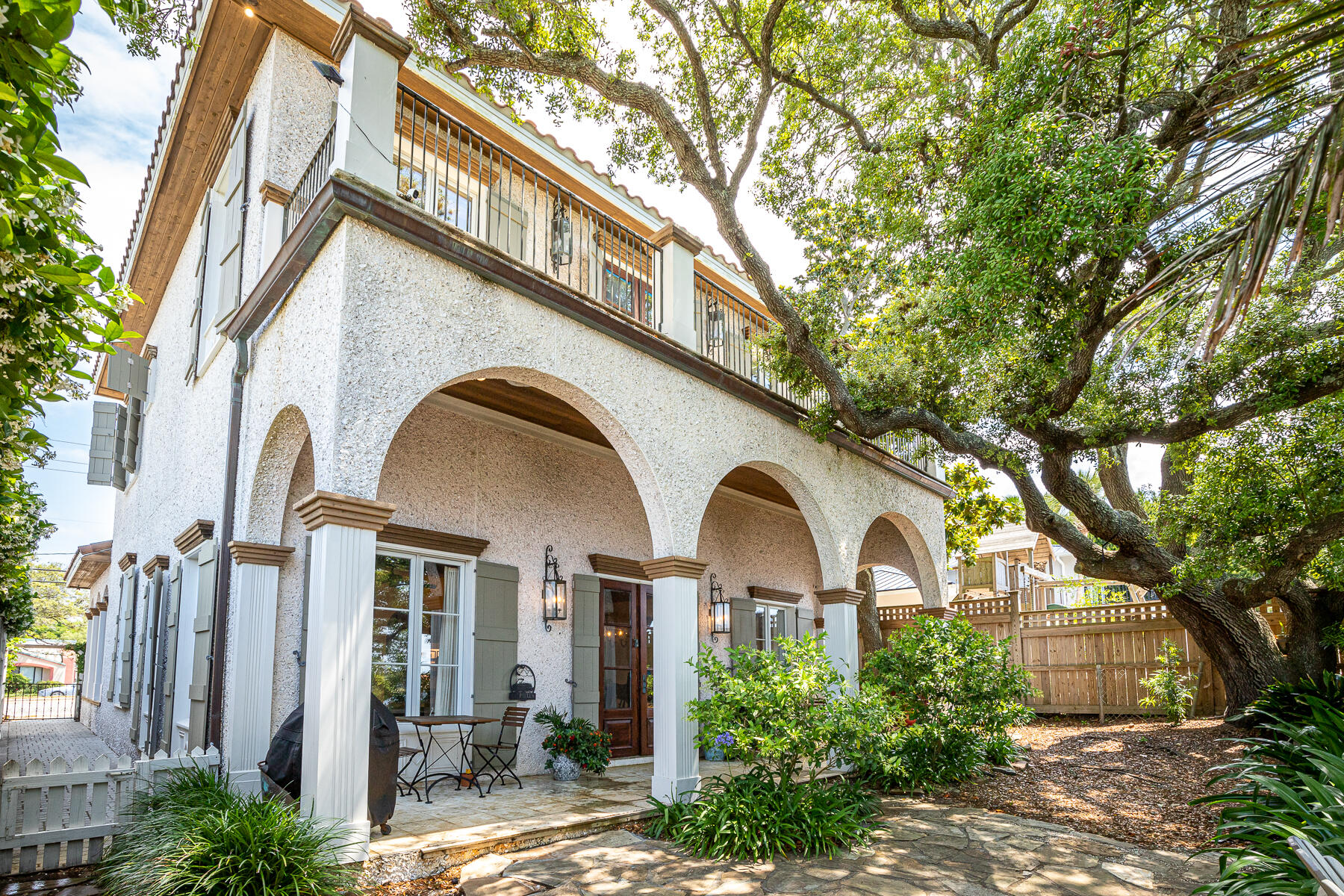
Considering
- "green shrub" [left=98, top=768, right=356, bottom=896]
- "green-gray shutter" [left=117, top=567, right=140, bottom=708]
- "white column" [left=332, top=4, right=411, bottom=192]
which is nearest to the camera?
"green shrub" [left=98, top=768, right=356, bottom=896]

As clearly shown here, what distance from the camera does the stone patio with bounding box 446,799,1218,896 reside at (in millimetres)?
4578

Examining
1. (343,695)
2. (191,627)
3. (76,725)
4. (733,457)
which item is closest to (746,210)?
(733,457)

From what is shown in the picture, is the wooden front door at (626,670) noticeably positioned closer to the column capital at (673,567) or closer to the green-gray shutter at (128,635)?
the column capital at (673,567)

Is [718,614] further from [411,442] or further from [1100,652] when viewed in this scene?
[1100,652]

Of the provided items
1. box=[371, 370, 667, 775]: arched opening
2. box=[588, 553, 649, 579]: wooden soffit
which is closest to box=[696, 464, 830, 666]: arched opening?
box=[588, 553, 649, 579]: wooden soffit

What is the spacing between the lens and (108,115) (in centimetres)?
2088

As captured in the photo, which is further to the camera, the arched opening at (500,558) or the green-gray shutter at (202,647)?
the arched opening at (500,558)

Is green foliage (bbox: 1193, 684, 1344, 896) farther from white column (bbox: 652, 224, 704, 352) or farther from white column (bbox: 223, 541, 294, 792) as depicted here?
white column (bbox: 223, 541, 294, 792)

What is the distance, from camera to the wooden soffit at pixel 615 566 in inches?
346

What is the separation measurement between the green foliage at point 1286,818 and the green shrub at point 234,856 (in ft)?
14.1

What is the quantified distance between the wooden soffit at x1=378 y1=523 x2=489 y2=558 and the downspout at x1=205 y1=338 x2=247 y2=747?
3.92ft

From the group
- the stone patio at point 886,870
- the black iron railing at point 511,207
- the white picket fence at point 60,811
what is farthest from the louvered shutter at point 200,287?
the stone patio at point 886,870

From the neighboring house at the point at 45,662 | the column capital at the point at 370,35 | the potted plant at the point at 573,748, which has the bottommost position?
the neighboring house at the point at 45,662

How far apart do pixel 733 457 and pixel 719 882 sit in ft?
12.3
